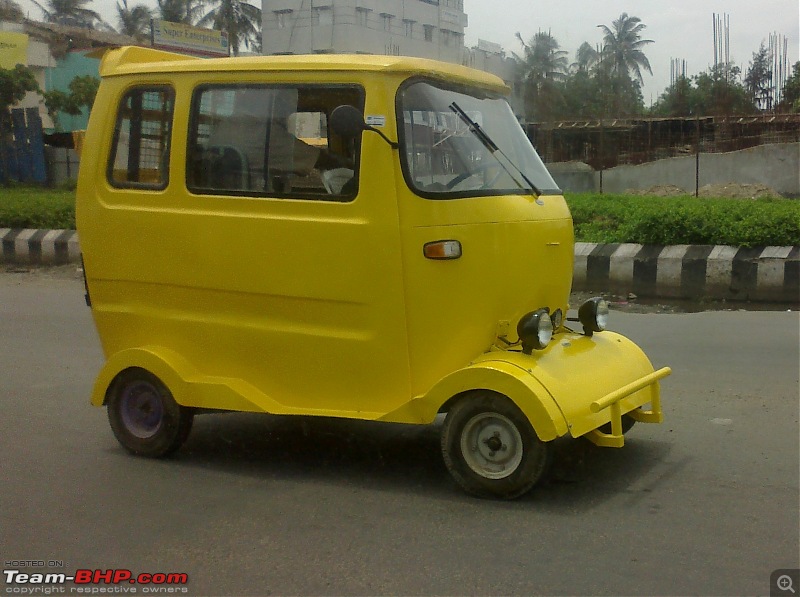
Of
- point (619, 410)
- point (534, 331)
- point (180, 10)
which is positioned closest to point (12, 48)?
point (180, 10)

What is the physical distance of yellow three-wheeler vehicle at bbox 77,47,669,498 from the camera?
441 cm

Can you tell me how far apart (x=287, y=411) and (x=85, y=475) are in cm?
113

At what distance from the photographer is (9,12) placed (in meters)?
34.2

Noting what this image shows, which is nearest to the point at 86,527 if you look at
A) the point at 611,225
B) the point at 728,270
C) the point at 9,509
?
the point at 9,509

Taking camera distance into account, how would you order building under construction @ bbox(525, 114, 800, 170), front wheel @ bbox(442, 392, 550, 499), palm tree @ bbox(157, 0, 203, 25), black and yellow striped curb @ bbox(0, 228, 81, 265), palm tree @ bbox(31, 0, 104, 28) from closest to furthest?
front wheel @ bbox(442, 392, 550, 499) < black and yellow striped curb @ bbox(0, 228, 81, 265) < building under construction @ bbox(525, 114, 800, 170) < palm tree @ bbox(157, 0, 203, 25) < palm tree @ bbox(31, 0, 104, 28)

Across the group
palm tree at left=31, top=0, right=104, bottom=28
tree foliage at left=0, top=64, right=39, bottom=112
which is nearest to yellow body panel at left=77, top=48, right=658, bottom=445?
tree foliage at left=0, top=64, right=39, bottom=112

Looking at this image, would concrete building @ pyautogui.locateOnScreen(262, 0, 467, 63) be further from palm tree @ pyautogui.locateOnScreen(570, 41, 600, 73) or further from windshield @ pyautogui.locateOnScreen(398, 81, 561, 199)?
palm tree @ pyautogui.locateOnScreen(570, 41, 600, 73)

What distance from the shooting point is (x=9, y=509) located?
4504 mm

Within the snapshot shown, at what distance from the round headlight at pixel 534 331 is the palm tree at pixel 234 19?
2021cm

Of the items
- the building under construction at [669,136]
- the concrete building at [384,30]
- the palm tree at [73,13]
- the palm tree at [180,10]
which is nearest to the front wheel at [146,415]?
the concrete building at [384,30]

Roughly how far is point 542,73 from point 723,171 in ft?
37.4

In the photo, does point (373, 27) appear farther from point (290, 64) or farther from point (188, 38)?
point (188, 38)

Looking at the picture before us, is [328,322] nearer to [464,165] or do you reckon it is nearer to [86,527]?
[464,165]

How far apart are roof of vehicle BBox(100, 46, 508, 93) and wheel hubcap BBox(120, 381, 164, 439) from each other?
5.54ft
